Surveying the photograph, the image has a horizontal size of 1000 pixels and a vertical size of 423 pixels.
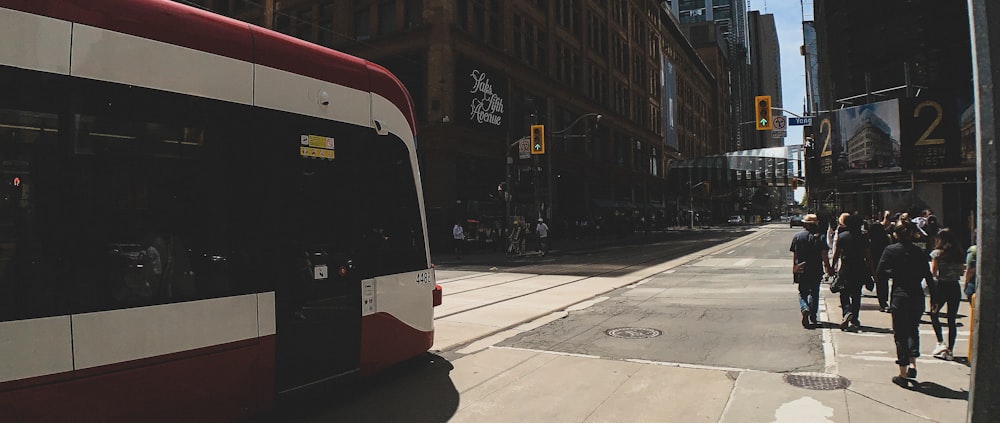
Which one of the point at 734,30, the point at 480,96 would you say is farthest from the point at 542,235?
the point at 734,30

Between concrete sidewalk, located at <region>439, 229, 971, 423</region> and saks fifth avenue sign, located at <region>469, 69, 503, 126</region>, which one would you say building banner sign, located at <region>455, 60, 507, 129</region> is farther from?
concrete sidewalk, located at <region>439, 229, 971, 423</region>

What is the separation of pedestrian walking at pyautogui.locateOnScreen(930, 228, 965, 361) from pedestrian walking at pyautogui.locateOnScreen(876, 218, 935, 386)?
0.87 metres

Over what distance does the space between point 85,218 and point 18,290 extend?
19.5 inches

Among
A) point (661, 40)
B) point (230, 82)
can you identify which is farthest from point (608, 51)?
point (230, 82)

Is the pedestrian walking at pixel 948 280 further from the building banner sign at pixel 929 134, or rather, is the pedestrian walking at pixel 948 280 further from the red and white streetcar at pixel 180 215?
the building banner sign at pixel 929 134

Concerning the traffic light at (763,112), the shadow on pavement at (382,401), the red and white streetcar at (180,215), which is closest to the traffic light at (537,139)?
the traffic light at (763,112)

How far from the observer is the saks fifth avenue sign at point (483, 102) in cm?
3141

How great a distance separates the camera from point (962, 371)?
5.92 m

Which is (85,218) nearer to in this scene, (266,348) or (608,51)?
(266,348)

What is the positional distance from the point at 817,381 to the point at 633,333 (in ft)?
9.38

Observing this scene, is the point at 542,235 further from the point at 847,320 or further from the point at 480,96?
the point at 847,320

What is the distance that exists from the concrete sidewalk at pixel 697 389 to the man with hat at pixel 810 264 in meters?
1.11

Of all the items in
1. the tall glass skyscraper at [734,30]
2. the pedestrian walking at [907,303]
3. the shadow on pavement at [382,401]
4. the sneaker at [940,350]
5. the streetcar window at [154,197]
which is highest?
the tall glass skyscraper at [734,30]

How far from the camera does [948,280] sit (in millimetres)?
6559
